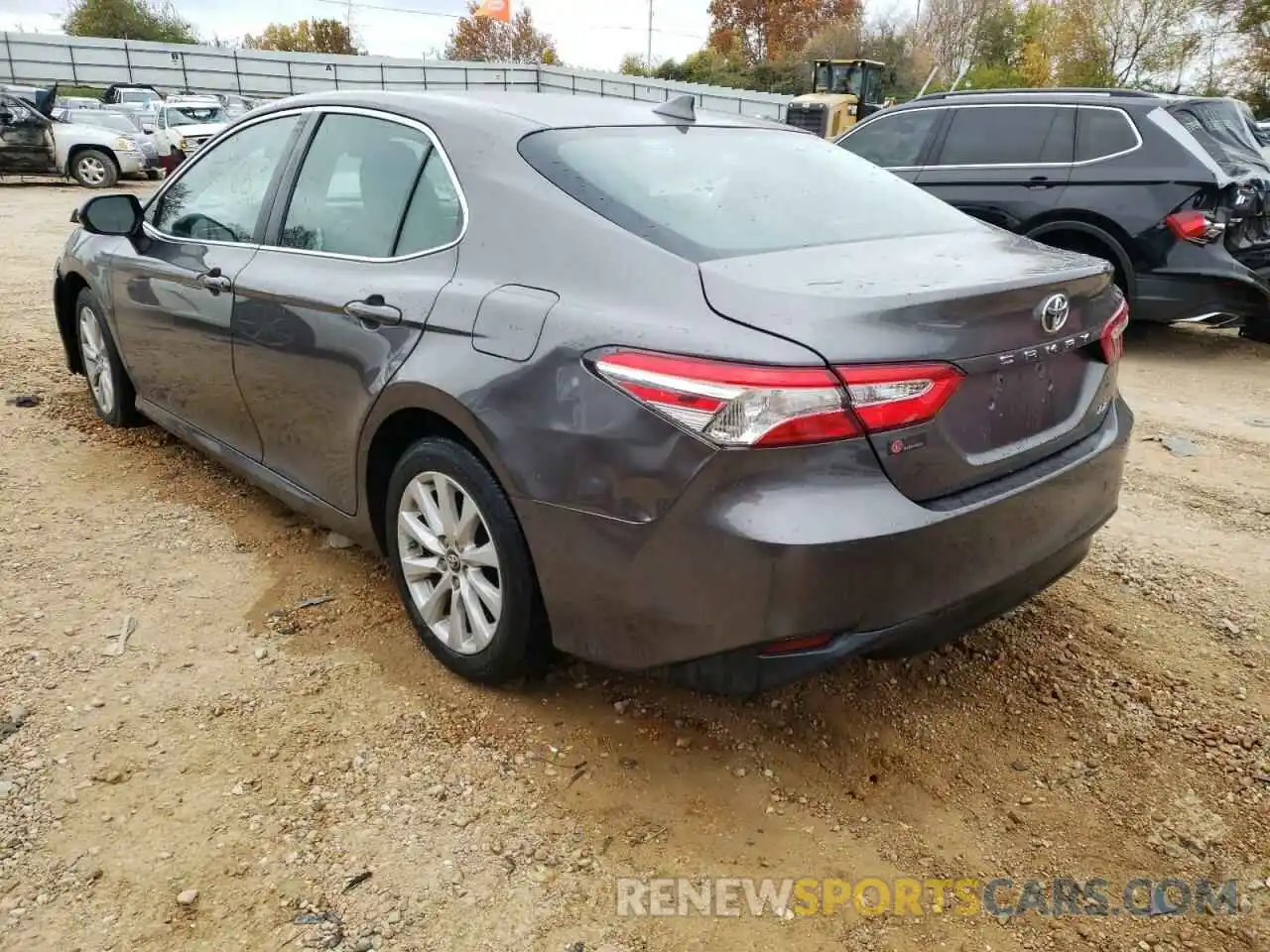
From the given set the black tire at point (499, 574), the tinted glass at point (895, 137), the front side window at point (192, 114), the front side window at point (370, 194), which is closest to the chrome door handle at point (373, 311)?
the front side window at point (370, 194)

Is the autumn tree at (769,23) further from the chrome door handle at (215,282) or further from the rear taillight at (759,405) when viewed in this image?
the rear taillight at (759,405)

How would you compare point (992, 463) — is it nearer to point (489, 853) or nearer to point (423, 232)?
point (489, 853)

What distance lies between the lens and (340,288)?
2895 millimetres

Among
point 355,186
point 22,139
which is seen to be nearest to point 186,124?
point 22,139

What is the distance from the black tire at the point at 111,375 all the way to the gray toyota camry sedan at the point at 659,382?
1.37 meters

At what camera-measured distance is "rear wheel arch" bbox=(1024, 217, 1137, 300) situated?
6.62m

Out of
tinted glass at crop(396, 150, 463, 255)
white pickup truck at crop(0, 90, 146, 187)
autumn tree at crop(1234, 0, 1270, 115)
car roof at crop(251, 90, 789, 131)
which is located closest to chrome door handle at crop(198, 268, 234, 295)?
car roof at crop(251, 90, 789, 131)

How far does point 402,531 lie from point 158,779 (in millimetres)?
886

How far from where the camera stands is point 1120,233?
261 inches

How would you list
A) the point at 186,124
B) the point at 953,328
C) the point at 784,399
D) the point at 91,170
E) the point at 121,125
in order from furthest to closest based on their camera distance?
the point at 186,124, the point at 121,125, the point at 91,170, the point at 953,328, the point at 784,399

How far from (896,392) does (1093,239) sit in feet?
18.7

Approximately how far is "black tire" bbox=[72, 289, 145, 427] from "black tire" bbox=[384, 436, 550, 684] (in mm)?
2396

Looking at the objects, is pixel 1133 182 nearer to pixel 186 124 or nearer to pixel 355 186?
pixel 355 186

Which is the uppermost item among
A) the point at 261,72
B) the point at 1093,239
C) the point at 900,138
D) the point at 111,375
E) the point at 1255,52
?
the point at 1255,52
